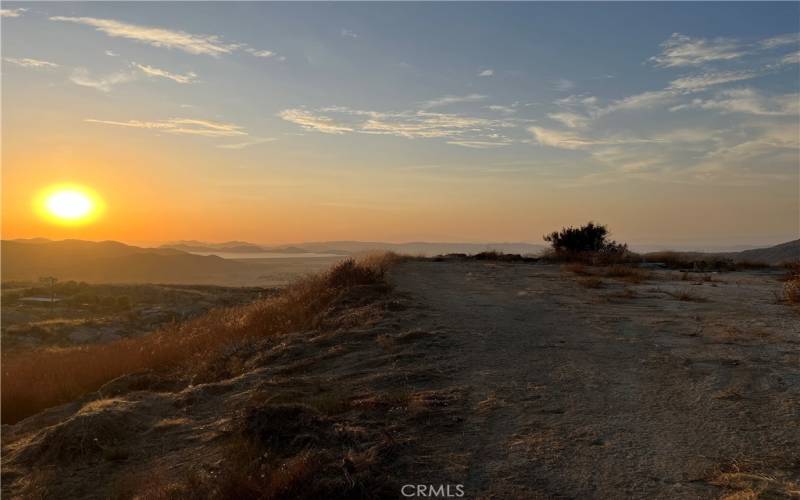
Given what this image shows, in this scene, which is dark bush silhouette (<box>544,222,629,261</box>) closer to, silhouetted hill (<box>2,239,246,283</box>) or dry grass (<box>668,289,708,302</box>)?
dry grass (<box>668,289,708,302</box>)

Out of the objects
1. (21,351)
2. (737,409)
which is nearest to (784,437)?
(737,409)

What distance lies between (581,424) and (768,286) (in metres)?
12.0

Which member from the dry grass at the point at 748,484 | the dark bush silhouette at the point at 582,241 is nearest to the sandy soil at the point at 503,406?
the dry grass at the point at 748,484

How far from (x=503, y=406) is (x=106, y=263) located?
85969 mm

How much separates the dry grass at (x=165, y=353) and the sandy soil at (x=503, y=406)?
1481 mm

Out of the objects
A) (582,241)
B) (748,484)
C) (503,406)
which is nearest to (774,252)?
(582,241)

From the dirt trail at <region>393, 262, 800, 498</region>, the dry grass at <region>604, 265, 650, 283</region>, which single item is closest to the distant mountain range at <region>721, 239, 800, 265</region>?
the dry grass at <region>604, 265, 650, 283</region>

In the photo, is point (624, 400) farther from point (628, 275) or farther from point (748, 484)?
point (628, 275)

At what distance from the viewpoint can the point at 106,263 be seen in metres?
80.3

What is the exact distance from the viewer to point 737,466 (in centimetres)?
388

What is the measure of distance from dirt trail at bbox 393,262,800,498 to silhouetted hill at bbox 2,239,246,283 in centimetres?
6070

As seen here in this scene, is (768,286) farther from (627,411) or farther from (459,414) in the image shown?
(459,414)

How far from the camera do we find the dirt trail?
3.89 meters

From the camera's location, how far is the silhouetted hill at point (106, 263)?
7031cm
